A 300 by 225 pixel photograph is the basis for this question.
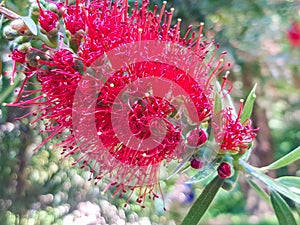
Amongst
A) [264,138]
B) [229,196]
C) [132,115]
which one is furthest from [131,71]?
[264,138]

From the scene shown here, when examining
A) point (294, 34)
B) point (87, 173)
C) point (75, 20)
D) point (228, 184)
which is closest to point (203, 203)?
point (228, 184)

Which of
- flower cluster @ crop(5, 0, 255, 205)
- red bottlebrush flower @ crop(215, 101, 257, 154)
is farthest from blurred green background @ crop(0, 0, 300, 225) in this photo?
red bottlebrush flower @ crop(215, 101, 257, 154)

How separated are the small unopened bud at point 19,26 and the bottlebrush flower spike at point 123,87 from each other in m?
0.03

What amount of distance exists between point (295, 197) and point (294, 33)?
148 centimetres

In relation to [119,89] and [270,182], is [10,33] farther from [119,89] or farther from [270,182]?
[270,182]

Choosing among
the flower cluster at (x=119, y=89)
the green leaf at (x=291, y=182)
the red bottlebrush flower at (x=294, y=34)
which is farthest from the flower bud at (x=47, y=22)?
the red bottlebrush flower at (x=294, y=34)

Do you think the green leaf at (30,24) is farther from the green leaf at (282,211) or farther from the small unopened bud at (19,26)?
the green leaf at (282,211)

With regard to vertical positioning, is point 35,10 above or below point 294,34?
below

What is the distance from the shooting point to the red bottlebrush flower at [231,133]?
626 mm

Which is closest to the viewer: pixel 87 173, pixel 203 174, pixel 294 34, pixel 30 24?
pixel 30 24

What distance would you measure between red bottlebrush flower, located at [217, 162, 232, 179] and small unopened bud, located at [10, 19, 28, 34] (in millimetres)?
324

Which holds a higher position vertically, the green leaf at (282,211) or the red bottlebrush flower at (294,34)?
the red bottlebrush flower at (294,34)

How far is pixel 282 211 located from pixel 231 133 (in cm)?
16

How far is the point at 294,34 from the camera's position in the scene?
1.99m
